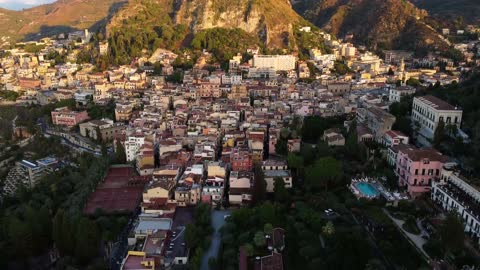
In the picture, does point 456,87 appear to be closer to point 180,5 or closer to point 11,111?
point 11,111

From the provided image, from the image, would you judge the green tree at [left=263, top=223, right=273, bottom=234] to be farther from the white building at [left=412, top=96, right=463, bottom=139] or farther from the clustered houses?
the white building at [left=412, top=96, right=463, bottom=139]

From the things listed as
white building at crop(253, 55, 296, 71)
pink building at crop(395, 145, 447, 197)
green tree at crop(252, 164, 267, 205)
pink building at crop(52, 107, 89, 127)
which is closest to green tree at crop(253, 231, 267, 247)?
green tree at crop(252, 164, 267, 205)

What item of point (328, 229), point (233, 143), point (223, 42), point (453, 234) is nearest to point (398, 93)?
point (233, 143)

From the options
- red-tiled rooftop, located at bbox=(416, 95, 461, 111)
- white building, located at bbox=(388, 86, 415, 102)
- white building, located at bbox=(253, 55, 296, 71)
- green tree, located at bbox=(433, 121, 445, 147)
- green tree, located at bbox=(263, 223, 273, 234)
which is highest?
white building, located at bbox=(253, 55, 296, 71)

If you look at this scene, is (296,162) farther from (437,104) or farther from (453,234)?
(453,234)

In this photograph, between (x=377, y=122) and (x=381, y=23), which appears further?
(x=381, y=23)

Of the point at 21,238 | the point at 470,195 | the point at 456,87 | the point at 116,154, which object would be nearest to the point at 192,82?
the point at 116,154
